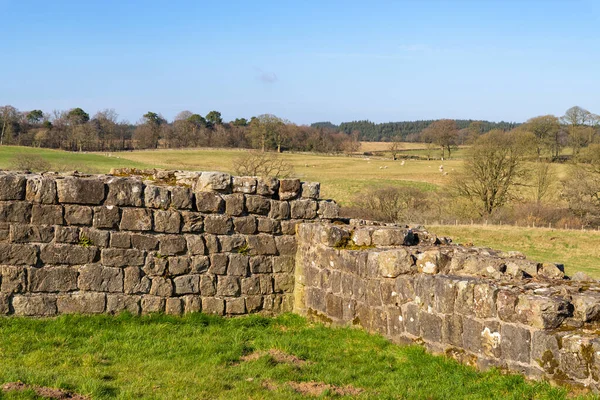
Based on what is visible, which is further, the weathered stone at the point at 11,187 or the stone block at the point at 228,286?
the stone block at the point at 228,286

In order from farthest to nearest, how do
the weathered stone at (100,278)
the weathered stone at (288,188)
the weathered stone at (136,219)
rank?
the weathered stone at (288,188), the weathered stone at (136,219), the weathered stone at (100,278)

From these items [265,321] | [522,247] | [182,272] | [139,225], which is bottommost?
[522,247]

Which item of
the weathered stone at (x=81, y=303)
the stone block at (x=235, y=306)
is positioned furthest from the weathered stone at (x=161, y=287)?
the stone block at (x=235, y=306)

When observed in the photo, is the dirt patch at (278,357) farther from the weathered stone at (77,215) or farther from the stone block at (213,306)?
the weathered stone at (77,215)

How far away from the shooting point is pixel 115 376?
6539 mm

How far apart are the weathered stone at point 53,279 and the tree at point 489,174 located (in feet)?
138

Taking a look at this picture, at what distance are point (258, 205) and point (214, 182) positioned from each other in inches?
33.3

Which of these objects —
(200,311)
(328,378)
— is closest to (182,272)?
(200,311)

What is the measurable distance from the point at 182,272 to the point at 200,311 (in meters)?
0.71

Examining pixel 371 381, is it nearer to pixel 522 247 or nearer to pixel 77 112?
pixel 522 247

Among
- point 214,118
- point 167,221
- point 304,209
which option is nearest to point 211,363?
point 167,221

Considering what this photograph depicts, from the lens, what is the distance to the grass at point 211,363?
6066mm

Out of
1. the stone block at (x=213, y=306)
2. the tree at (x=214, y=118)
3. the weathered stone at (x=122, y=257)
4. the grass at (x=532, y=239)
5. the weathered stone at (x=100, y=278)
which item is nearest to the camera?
the weathered stone at (x=100, y=278)

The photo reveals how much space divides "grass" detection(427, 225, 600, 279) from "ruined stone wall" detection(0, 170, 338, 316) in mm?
28178
